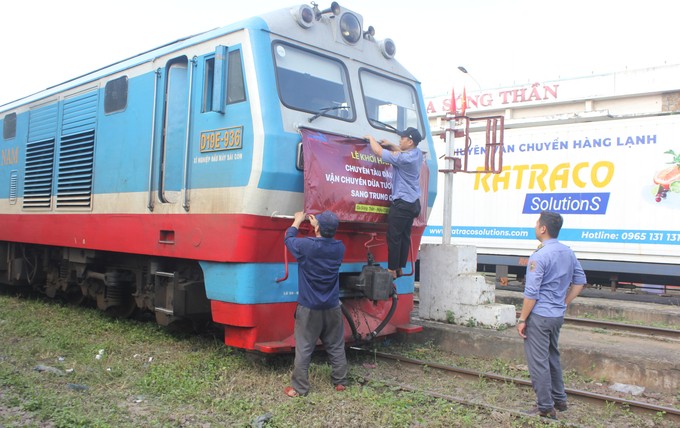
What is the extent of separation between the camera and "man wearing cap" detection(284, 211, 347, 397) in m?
5.15

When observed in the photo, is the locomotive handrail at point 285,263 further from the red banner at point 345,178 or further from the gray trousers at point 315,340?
the red banner at point 345,178

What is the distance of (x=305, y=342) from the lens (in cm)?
523

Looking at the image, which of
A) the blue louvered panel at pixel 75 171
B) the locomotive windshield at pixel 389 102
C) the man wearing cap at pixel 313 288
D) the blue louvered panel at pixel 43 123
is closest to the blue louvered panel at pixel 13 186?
the blue louvered panel at pixel 43 123

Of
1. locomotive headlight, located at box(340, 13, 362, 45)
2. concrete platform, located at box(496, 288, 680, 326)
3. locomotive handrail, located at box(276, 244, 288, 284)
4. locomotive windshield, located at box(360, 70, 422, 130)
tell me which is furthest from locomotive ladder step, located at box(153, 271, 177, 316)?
concrete platform, located at box(496, 288, 680, 326)

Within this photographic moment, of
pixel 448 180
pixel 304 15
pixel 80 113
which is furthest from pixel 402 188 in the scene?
pixel 80 113

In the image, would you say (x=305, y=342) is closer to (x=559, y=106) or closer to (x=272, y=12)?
(x=272, y=12)

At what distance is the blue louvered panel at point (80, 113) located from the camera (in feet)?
24.7

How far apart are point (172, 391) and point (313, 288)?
4.85 feet

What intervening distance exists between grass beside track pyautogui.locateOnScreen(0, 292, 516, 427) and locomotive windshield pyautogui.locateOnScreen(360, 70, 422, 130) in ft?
8.84

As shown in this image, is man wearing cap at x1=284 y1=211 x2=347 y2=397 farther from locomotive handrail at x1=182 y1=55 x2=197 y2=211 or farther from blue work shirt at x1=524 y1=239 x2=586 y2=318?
blue work shirt at x1=524 y1=239 x2=586 y2=318

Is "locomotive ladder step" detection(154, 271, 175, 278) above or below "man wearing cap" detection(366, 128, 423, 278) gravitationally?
below

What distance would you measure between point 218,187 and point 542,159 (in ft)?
31.4

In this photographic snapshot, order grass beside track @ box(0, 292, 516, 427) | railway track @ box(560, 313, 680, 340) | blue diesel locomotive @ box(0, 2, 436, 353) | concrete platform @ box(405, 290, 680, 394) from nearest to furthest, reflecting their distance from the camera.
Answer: grass beside track @ box(0, 292, 516, 427)
blue diesel locomotive @ box(0, 2, 436, 353)
concrete platform @ box(405, 290, 680, 394)
railway track @ box(560, 313, 680, 340)

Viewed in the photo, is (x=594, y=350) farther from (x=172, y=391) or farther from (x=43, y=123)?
(x=43, y=123)
